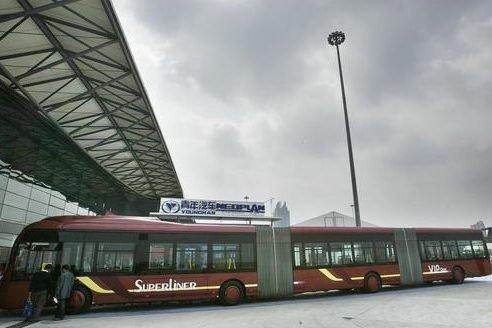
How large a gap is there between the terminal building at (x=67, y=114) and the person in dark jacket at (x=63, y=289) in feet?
24.0

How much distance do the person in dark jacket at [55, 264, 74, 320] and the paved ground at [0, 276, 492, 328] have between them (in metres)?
0.38

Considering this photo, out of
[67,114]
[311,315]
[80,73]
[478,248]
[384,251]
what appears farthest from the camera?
[67,114]

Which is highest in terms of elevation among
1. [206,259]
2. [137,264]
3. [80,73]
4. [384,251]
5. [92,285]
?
[80,73]

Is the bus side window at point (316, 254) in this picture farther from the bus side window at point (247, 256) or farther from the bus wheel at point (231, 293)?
the bus wheel at point (231, 293)

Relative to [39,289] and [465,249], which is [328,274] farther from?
[39,289]

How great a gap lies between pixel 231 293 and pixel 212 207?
7.58 m

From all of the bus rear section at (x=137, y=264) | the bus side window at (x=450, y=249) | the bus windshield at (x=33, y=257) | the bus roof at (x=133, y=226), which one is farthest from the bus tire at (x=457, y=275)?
the bus windshield at (x=33, y=257)

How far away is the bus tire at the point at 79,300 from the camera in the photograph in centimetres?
1043

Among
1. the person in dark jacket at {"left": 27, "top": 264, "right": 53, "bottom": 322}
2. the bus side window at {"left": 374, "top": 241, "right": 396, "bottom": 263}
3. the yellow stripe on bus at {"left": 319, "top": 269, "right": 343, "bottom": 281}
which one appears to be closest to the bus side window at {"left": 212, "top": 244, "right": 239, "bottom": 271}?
the yellow stripe on bus at {"left": 319, "top": 269, "right": 343, "bottom": 281}

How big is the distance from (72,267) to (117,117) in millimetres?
9557

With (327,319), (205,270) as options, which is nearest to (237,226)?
(205,270)

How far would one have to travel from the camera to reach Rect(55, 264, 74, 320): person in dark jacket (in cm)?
965

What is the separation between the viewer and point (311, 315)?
9.22 m

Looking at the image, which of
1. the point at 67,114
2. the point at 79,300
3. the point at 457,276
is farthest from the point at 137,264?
the point at 457,276
